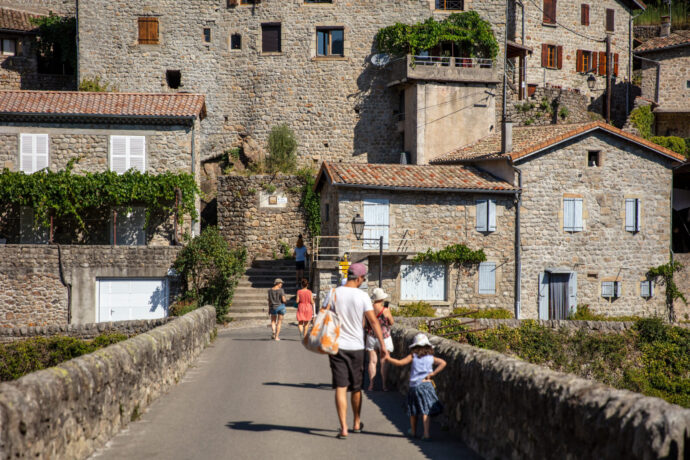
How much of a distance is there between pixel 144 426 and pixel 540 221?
863 inches

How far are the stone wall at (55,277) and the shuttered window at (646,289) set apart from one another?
18.1m

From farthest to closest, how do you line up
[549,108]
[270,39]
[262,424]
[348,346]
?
[549,108] → [270,39] → [262,424] → [348,346]

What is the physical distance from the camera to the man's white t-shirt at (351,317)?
8.11 metres

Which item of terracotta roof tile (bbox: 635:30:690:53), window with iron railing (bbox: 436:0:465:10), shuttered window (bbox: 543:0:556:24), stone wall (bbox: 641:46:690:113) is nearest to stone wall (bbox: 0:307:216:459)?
window with iron railing (bbox: 436:0:465:10)

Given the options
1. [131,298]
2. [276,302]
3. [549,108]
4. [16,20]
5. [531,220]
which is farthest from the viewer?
[16,20]

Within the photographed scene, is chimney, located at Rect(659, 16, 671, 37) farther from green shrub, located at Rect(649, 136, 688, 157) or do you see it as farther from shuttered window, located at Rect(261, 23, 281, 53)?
shuttered window, located at Rect(261, 23, 281, 53)

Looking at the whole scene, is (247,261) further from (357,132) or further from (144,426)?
(144,426)

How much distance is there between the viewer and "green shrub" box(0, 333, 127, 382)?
17094 millimetres

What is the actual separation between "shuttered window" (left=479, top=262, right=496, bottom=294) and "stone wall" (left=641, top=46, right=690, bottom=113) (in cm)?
1981

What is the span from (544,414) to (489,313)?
20.4 meters

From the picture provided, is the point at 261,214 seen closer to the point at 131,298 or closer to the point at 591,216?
the point at 131,298

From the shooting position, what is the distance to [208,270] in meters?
26.2

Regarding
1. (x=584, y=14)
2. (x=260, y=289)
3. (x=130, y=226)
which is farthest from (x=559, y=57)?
(x=130, y=226)

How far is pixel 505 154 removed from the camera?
28.2 meters
